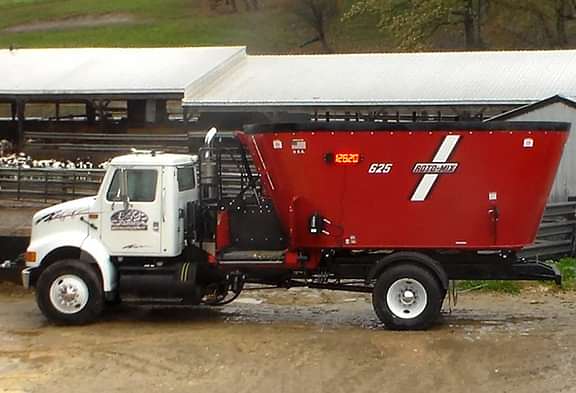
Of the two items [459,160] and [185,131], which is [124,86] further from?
[459,160]

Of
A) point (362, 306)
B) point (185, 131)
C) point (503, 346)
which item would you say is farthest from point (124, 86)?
point (503, 346)

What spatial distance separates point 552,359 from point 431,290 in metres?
2.02

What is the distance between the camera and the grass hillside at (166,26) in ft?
205

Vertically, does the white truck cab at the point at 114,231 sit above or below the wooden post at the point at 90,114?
below

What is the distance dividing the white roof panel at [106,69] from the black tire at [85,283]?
52.1 feet

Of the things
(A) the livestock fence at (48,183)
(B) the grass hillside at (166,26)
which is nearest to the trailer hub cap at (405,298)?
(A) the livestock fence at (48,183)

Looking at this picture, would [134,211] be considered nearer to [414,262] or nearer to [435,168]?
[414,262]

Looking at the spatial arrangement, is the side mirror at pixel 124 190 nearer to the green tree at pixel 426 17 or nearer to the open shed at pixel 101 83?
the open shed at pixel 101 83

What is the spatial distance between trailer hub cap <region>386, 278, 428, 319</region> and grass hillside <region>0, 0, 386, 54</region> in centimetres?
4676

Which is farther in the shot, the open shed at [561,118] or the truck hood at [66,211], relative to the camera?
the open shed at [561,118]

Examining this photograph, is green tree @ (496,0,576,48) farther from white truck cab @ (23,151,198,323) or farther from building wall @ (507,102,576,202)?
white truck cab @ (23,151,198,323)

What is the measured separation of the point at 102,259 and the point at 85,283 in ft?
1.35

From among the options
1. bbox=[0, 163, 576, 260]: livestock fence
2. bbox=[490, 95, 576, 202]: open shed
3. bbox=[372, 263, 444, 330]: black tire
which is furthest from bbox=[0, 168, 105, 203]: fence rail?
bbox=[372, 263, 444, 330]: black tire

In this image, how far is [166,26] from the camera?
6919cm
